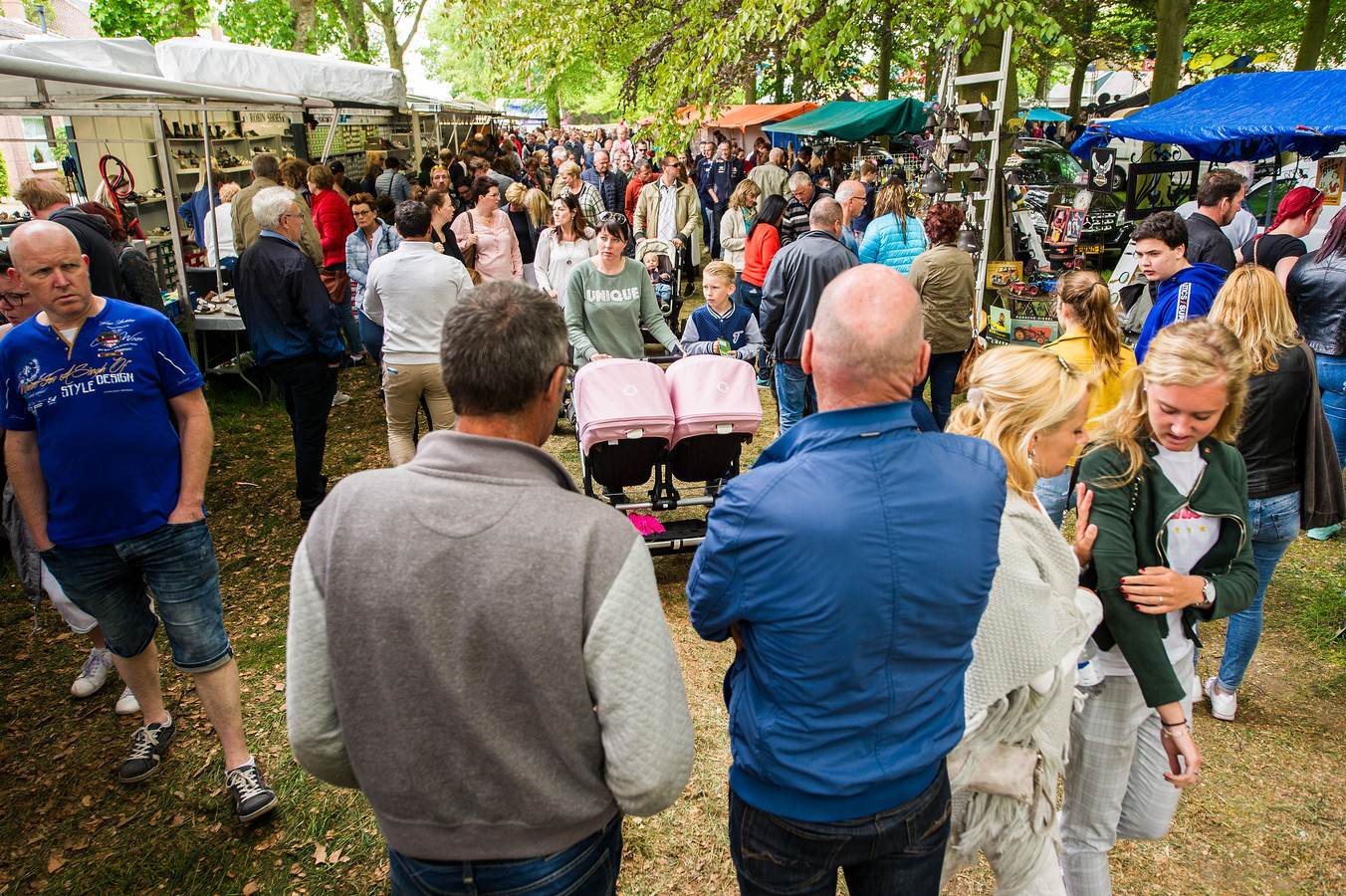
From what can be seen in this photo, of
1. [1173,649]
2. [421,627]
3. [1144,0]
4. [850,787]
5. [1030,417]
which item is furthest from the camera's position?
[1144,0]

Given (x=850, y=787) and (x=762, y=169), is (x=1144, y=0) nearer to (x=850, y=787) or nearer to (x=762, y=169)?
(x=762, y=169)

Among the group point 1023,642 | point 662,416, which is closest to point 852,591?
point 1023,642

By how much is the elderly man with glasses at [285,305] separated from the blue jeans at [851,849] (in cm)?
439

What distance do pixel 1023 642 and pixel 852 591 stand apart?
1.84ft

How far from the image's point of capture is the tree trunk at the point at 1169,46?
13.1m

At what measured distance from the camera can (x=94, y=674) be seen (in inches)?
154

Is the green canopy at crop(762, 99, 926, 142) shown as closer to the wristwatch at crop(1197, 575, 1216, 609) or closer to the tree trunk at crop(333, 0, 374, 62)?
the wristwatch at crop(1197, 575, 1216, 609)

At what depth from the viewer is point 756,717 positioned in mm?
1598

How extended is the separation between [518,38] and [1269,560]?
30.3 ft

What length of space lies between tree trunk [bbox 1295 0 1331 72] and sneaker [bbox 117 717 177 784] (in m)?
19.0

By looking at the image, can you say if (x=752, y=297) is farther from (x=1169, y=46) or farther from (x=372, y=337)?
(x=1169, y=46)

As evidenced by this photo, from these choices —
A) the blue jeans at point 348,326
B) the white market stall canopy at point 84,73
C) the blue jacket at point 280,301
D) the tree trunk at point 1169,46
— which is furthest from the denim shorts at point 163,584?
the tree trunk at point 1169,46

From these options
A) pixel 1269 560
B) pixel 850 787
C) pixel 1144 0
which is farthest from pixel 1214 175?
pixel 1144 0

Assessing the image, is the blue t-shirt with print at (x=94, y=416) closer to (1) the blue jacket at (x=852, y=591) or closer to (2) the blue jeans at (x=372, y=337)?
(1) the blue jacket at (x=852, y=591)
